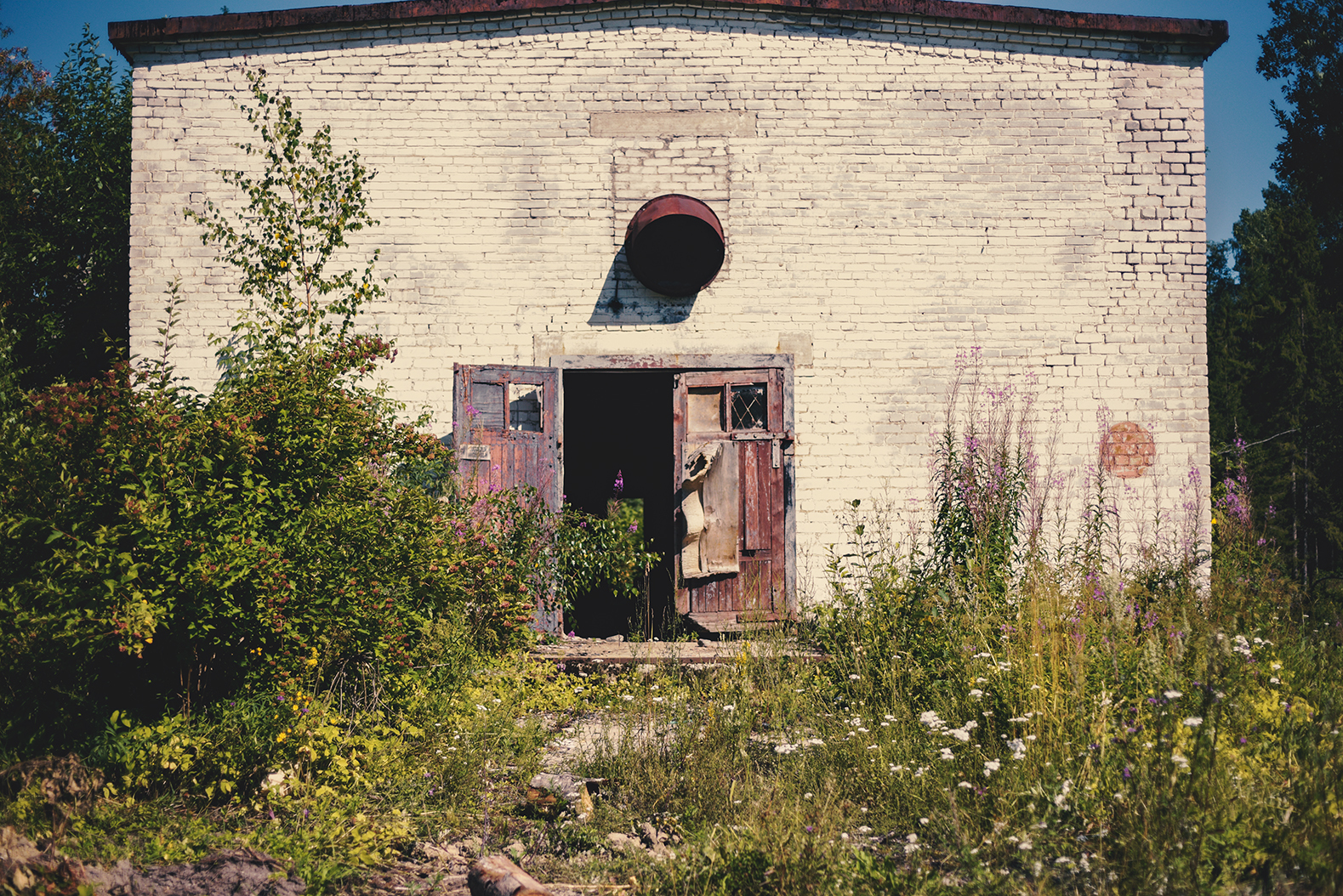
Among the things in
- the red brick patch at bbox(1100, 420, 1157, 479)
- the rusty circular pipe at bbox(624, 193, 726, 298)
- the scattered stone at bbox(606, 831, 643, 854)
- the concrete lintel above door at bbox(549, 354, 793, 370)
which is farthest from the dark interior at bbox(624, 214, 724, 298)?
the scattered stone at bbox(606, 831, 643, 854)

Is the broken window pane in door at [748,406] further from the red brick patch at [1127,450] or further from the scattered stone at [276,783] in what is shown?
the scattered stone at [276,783]

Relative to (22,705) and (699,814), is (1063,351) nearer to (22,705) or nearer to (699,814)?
(699,814)

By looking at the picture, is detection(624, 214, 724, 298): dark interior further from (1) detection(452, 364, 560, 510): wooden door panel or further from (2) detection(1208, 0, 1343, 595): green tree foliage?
(2) detection(1208, 0, 1343, 595): green tree foliage

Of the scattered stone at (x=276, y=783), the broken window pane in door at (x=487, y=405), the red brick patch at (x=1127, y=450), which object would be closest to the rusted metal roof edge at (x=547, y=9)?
the broken window pane in door at (x=487, y=405)

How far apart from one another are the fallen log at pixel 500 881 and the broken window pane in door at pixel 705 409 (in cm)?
416

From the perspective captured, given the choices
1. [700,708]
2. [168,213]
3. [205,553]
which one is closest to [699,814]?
[700,708]

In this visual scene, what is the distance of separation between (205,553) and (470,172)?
452 centimetres

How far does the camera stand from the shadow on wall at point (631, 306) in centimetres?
695

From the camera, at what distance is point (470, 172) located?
7.04m

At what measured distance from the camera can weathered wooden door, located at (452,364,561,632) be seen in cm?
642

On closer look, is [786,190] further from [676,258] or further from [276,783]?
[276,783]

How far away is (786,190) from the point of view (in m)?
7.04

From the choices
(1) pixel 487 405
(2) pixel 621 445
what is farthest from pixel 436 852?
(2) pixel 621 445

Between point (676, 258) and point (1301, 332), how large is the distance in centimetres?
2220
